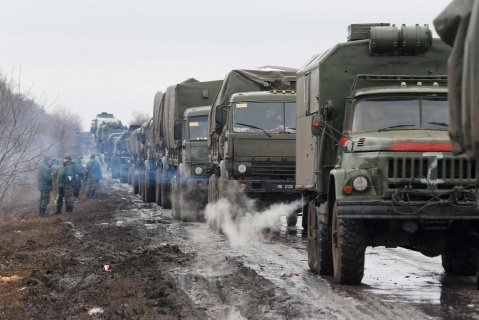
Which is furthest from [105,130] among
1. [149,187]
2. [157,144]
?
[157,144]

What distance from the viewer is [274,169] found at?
18.4 m

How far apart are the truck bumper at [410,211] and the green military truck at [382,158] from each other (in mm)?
11

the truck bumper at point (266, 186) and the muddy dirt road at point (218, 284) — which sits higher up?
the truck bumper at point (266, 186)

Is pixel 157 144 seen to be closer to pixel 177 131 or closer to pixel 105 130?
pixel 177 131

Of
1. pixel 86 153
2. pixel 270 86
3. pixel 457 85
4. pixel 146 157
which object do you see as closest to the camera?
pixel 457 85

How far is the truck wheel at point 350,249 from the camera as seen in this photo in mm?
9719

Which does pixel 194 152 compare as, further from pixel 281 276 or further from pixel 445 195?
pixel 445 195

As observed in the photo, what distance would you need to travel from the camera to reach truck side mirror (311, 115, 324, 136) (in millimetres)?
10766

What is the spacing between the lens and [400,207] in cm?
925

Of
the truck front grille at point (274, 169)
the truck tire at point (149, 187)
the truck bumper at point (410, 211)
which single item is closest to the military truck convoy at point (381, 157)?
the truck bumper at point (410, 211)

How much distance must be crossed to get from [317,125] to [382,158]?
1406 millimetres

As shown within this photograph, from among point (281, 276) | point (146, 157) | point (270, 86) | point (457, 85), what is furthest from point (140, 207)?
point (457, 85)

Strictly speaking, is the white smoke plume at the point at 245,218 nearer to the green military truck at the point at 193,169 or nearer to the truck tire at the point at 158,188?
the green military truck at the point at 193,169

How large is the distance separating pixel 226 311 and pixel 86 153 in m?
120
